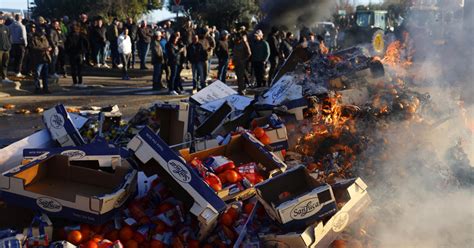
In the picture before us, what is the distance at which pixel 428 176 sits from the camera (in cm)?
662

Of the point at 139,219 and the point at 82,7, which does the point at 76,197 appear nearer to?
the point at 139,219

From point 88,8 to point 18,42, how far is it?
41.9 feet

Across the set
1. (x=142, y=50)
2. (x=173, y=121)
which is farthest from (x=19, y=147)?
(x=142, y=50)

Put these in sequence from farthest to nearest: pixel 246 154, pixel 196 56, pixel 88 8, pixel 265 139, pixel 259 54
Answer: pixel 88 8 < pixel 259 54 < pixel 196 56 < pixel 265 139 < pixel 246 154

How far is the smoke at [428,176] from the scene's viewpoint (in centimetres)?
554

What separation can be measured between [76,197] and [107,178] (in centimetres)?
54

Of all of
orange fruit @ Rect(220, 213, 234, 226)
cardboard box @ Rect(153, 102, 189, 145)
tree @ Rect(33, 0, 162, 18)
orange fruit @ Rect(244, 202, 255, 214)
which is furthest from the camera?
tree @ Rect(33, 0, 162, 18)

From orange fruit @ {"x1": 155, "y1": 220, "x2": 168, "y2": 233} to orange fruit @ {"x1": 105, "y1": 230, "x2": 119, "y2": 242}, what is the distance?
35cm

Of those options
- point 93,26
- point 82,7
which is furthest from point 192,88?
point 82,7

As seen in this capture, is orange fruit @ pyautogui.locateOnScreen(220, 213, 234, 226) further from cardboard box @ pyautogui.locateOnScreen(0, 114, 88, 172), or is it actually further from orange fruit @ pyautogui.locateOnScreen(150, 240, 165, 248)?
cardboard box @ pyautogui.locateOnScreen(0, 114, 88, 172)

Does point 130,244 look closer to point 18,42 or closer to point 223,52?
point 223,52

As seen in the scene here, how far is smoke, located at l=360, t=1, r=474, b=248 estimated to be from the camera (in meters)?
5.54

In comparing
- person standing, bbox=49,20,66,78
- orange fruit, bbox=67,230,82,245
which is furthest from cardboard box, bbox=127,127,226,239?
person standing, bbox=49,20,66,78

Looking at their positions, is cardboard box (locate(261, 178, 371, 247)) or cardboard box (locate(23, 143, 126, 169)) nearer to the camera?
cardboard box (locate(261, 178, 371, 247))
